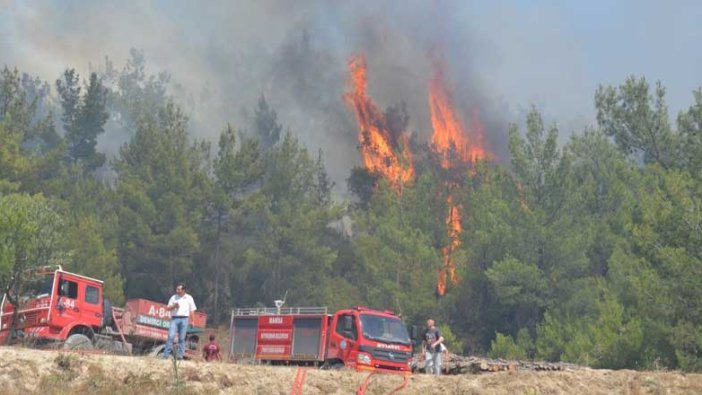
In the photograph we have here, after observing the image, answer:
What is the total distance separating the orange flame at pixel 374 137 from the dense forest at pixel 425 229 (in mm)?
3238

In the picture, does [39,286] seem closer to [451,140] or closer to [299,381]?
[299,381]

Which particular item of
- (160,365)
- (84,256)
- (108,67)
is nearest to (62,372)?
(160,365)

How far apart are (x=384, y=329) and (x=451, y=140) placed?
57869mm

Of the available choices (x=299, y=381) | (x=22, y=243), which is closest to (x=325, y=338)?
(x=299, y=381)

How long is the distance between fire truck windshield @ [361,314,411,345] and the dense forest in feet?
37.5

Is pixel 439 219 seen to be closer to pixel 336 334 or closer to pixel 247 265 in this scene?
pixel 247 265

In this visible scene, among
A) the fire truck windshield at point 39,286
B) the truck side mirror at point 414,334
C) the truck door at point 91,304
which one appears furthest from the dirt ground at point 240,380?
the truck door at point 91,304

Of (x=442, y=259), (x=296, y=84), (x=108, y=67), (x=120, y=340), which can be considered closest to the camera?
(x=120, y=340)

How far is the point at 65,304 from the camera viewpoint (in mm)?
22281

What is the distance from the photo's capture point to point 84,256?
44.9m

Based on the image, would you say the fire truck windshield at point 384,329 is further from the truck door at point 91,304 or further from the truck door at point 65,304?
the truck door at point 65,304

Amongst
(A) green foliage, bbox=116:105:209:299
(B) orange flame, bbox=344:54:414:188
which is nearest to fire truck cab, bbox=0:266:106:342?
(A) green foliage, bbox=116:105:209:299

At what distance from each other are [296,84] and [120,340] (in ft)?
304

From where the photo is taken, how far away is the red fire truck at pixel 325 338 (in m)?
20.7
